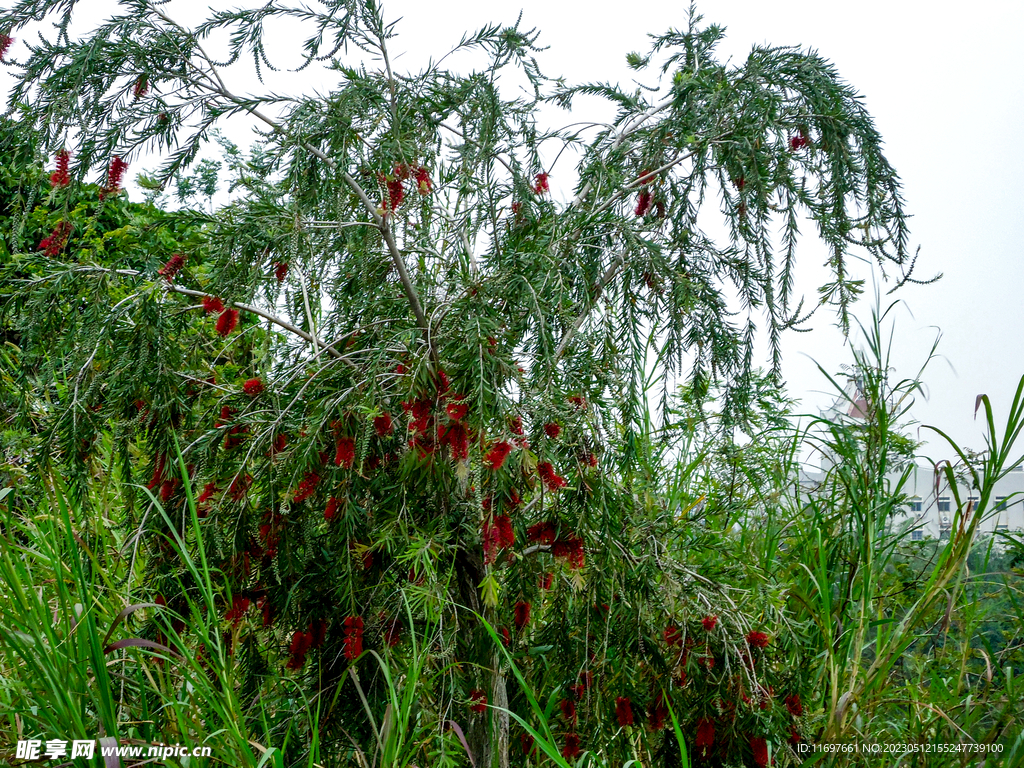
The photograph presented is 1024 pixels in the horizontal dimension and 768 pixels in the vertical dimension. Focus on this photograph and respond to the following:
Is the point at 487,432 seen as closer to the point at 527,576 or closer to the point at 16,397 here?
the point at 527,576

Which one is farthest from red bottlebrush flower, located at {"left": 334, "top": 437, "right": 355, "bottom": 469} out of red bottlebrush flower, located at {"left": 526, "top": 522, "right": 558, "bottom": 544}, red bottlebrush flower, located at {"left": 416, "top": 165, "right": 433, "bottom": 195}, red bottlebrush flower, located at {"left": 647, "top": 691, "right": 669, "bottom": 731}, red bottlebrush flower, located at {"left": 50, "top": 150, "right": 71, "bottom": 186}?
red bottlebrush flower, located at {"left": 647, "top": 691, "right": 669, "bottom": 731}

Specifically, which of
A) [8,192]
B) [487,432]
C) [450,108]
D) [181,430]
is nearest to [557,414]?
[487,432]

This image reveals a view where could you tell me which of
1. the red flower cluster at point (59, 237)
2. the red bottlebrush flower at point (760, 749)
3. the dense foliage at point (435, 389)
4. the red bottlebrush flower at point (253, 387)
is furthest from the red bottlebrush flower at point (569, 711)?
the red flower cluster at point (59, 237)

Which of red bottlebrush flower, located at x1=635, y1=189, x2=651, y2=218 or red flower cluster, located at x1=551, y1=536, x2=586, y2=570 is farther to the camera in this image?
red bottlebrush flower, located at x1=635, y1=189, x2=651, y2=218

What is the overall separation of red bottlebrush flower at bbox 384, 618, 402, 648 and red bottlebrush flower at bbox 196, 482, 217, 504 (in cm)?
42

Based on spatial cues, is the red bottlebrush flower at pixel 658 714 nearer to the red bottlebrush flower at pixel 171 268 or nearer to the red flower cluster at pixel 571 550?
the red flower cluster at pixel 571 550

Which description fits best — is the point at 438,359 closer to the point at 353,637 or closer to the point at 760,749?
the point at 353,637

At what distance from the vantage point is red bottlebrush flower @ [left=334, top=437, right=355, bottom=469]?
1.32m

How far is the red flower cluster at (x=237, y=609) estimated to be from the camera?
1.46 metres

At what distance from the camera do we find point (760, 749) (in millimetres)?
1595

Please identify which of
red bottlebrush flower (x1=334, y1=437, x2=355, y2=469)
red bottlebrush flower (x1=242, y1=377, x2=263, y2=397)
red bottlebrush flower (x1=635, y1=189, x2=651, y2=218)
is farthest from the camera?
red bottlebrush flower (x1=635, y1=189, x2=651, y2=218)

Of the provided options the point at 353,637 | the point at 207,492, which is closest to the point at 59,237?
the point at 207,492

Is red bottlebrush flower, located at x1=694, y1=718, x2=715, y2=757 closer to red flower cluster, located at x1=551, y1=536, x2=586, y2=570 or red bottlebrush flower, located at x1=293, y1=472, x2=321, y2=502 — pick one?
red flower cluster, located at x1=551, y1=536, x2=586, y2=570

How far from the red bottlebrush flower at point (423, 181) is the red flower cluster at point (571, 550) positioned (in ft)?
2.69
